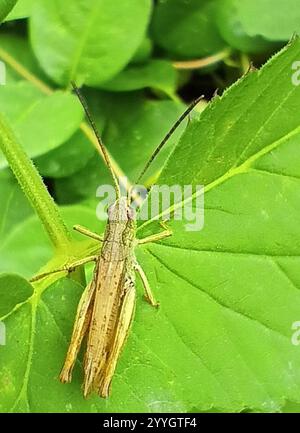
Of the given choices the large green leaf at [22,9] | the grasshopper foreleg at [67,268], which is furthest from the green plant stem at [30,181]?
the large green leaf at [22,9]

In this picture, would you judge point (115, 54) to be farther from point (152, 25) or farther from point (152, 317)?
point (152, 317)

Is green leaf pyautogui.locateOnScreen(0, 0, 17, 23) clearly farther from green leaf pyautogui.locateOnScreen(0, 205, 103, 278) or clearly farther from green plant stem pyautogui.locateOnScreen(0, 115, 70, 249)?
green leaf pyautogui.locateOnScreen(0, 205, 103, 278)

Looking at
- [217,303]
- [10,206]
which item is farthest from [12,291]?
[10,206]

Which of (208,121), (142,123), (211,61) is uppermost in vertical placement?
(211,61)

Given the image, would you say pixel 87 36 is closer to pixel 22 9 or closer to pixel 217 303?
pixel 22 9

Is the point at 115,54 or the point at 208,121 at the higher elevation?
the point at 115,54

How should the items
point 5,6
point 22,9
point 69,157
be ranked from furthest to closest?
1. point 69,157
2. point 22,9
3. point 5,6

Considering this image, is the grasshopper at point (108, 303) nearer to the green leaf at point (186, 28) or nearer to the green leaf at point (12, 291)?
the green leaf at point (12, 291)

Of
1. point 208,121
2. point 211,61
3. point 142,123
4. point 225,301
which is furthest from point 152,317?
point 211,61
